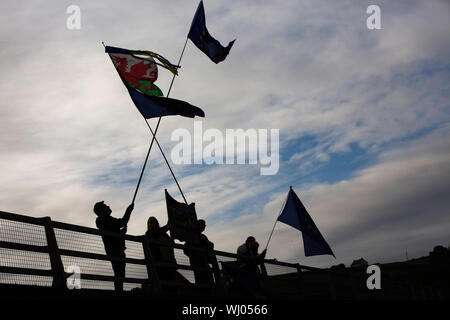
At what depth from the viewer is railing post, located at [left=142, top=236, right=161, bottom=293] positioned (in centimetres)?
1105

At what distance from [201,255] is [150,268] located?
2.19 m

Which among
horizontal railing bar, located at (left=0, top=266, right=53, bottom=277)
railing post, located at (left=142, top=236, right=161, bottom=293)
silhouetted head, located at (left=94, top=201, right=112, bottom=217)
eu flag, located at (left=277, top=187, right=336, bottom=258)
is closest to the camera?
horizontal railing bar, located at (left=0, top=266, right=53, bottom=277)

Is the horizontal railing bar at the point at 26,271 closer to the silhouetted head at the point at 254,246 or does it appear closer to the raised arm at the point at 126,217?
the raised arm at the point at 126,217

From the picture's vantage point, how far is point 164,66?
16.3 m

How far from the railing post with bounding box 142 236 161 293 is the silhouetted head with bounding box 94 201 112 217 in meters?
0.83

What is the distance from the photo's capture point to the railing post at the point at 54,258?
351 inches

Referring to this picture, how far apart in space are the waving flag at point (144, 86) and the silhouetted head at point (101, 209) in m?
3.59

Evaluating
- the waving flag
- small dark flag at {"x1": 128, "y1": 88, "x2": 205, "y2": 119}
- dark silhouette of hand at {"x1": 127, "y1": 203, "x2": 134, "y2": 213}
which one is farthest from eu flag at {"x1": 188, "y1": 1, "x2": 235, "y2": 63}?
dark silhouette of hand at {"x1": 127, "y1": 203, "x2": 134, "y2": 213}

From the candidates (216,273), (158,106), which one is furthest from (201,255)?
(158,106)

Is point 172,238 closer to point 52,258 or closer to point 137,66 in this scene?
point 52,258

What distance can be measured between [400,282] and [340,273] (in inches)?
207

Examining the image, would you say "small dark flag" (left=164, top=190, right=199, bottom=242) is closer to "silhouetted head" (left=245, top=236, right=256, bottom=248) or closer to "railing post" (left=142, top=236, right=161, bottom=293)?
"railing post" (left=142, top=236, right=161, bottom=293)
